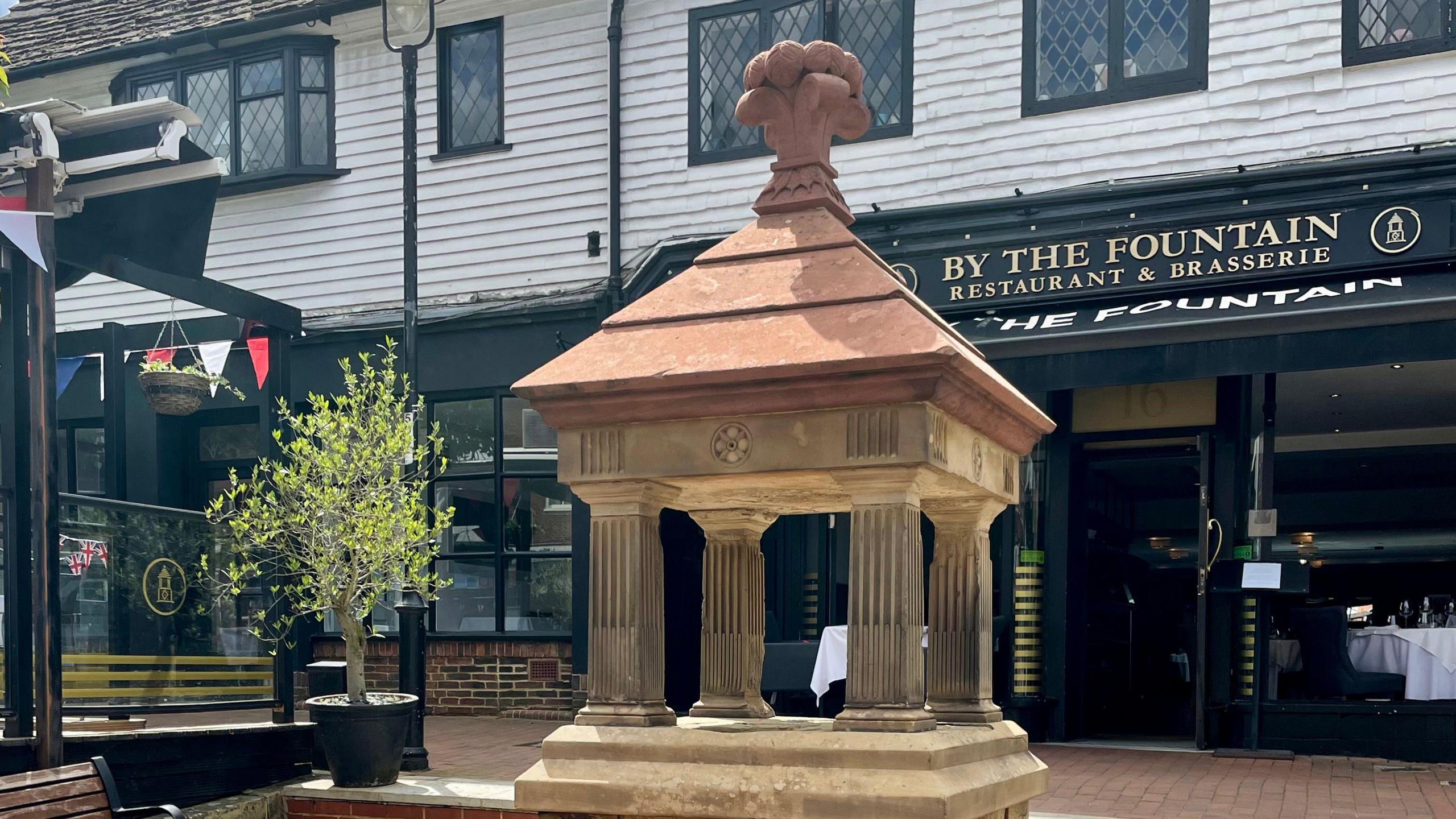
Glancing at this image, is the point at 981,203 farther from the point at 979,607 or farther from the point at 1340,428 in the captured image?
the point at 979,607

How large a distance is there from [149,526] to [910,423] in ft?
20.1

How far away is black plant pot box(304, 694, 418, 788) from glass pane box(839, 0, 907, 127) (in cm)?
660

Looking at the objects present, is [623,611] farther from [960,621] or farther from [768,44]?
[768,44]

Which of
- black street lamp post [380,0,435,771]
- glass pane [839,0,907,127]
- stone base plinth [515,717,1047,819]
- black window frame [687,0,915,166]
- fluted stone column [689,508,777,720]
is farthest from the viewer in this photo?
glass pane [839,0,907,127]

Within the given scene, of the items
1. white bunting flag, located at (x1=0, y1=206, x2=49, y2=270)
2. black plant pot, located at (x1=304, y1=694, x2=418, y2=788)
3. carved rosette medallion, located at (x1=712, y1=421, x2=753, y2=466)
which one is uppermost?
white bunting flag, located at (x1=0, y1=206, x2=49, y2=270)

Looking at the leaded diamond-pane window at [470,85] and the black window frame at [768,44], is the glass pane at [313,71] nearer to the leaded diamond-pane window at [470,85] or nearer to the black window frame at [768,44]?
the leaded diamond-pane window at [470,85]

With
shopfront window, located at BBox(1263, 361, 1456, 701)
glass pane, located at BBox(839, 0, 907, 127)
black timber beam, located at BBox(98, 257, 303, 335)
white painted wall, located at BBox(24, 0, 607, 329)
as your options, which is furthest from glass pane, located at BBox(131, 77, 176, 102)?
shopfront window, located at BBox(1263, 361, 1456, 701)

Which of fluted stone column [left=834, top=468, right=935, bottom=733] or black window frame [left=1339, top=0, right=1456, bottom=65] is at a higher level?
black window frame [left=1339, top=0, right=1456, bottom=65]

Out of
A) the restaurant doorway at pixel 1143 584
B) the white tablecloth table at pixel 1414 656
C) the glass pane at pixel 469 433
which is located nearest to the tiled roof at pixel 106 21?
the glass pane at pixel 469 433

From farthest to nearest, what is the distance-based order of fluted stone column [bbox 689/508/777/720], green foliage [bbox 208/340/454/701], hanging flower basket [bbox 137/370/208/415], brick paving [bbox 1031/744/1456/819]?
1. hanging flower basket [bbox 137/370/208/415]
2. green foliage [bbox 208/340/454/701]
3. brick paving [bbox 1031/744/1456/819]
4. fluted stone column [bbox 689/508/777/720]

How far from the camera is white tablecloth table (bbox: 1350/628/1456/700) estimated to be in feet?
37.1

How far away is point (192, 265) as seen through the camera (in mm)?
9977

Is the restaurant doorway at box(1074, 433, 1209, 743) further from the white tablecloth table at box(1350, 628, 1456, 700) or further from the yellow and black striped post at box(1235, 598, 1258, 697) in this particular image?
the white tablecloth table at box(1350, 628, 1456, 700)

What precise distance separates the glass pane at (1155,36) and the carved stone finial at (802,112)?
23.8ft
